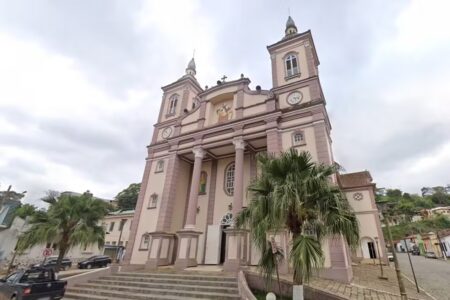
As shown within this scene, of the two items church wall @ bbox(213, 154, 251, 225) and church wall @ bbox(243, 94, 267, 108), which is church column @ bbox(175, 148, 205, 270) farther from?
church wall @ bbox(243, 94, 267, 108)

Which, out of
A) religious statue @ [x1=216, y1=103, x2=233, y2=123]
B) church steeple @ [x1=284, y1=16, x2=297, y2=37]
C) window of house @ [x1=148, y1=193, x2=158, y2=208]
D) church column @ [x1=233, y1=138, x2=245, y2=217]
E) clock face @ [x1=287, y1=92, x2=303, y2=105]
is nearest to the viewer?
church column @ [x1=233, y1=138, x2=245, y2=217]

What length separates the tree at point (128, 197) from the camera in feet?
142

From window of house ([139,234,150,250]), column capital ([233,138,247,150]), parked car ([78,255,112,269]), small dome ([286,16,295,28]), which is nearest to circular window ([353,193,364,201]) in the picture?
column capital ([233,138,247,150])

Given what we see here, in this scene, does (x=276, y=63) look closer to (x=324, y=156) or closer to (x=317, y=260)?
(x=324, y=156)

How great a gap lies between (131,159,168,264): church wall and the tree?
28927mm

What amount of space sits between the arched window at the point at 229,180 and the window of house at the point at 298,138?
210 inches

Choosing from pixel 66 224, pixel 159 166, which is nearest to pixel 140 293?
pixel 66 224

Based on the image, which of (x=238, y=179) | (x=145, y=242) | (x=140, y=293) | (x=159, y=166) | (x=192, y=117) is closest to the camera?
(x=140, y=293)

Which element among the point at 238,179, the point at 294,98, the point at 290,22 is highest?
the point at 290,22

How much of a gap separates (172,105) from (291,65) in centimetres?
1029

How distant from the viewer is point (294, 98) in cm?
1433

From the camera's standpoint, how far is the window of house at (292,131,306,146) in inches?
503

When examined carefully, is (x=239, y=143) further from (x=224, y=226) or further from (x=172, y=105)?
(x=172, y=105)

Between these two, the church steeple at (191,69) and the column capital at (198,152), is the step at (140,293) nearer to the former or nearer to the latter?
the column capital at (198,152)
